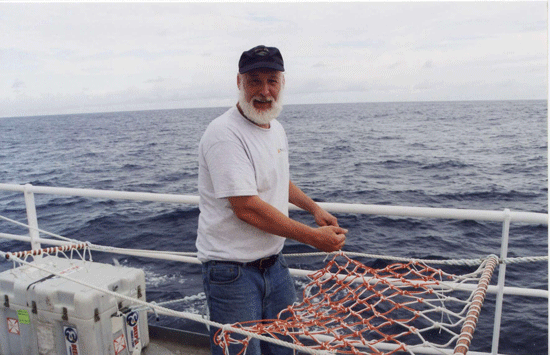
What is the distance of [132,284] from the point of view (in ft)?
8.56

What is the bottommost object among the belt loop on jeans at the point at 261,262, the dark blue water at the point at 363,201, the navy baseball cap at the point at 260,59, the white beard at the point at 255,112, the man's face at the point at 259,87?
the dark blue water at the point at 363,201

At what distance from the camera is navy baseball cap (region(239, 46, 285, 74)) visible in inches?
71.6

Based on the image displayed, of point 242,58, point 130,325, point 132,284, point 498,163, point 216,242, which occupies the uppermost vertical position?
point 242,58

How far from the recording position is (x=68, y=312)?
2.39m

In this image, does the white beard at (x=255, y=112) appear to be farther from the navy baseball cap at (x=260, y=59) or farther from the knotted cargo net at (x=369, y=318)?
the knotted cargo net at (x=369, y=318)

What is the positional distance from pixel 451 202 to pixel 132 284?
1215 centimetres

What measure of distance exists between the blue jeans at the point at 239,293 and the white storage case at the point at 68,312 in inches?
31.5

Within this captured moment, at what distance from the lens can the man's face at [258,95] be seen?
6.10ft

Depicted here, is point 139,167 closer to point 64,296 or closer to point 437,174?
point 437,174

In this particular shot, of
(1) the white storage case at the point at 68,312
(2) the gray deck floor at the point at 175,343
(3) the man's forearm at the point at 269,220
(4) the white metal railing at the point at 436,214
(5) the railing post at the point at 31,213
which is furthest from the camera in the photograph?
(5) the railing post at the point at 31,213

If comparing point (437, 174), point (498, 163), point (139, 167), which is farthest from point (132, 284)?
point (498, 163)

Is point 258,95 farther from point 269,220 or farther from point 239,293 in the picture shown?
point 239,293

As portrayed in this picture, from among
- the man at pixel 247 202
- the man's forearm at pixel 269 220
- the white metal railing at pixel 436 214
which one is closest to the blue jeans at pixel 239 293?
the man at pixel 247 202

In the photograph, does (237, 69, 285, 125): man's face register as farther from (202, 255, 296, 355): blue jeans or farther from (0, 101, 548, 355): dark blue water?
(0, 101, 548, 355): dark blue water
